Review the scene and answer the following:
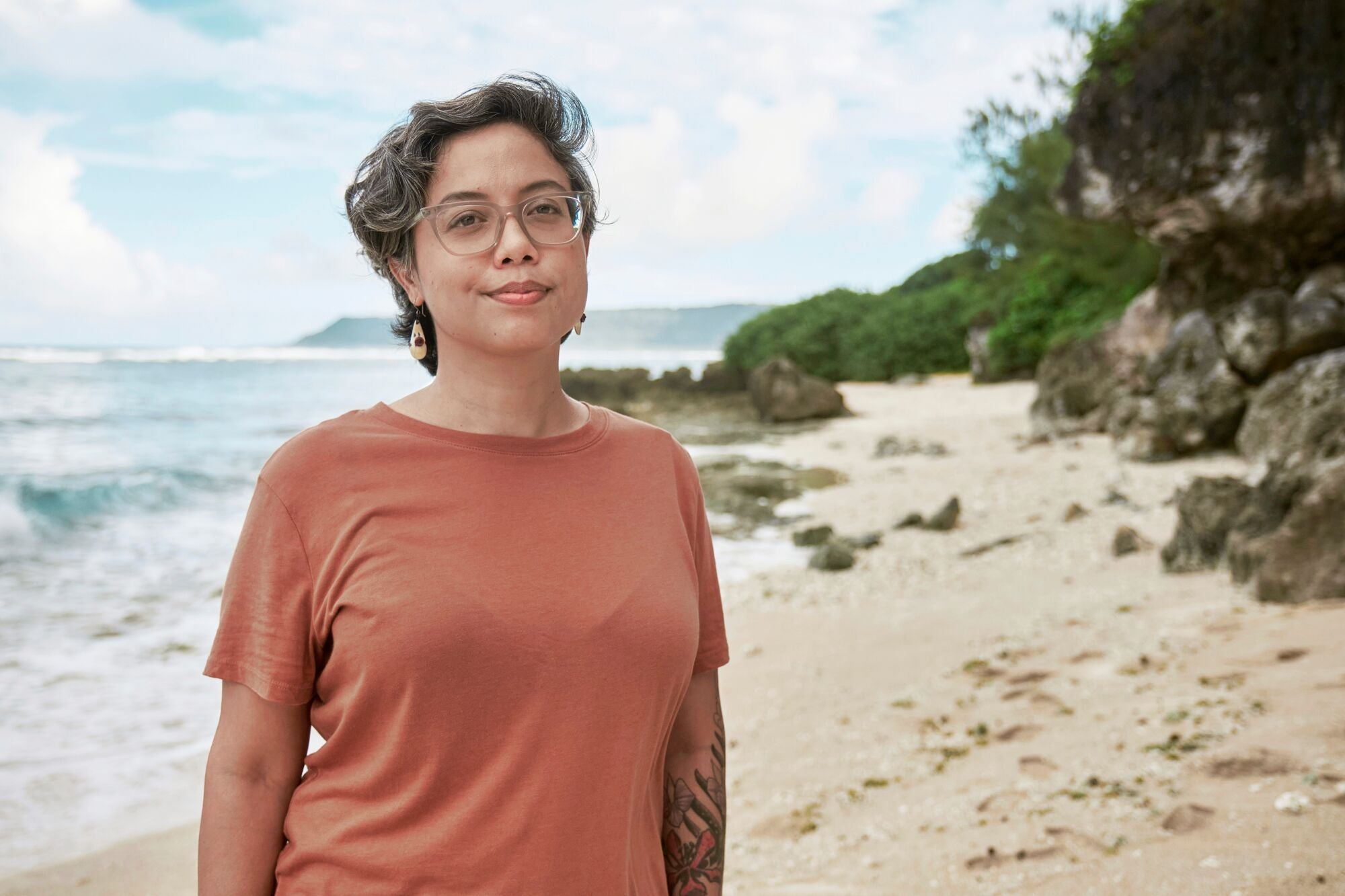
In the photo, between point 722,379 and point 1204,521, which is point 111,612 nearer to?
point 1204,521

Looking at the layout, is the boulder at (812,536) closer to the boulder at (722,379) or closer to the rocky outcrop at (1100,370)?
the rocky outcrop at (1100,370)

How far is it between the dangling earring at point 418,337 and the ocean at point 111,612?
11.7 feet

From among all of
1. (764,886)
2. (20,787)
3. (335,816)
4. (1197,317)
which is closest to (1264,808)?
(764,886)

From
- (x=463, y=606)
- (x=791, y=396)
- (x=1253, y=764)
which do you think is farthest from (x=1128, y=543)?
(x=791, y=396)

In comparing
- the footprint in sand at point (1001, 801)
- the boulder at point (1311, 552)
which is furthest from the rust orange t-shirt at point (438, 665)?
the boulder at point (1311, 552)

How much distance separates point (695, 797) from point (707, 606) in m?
0.35

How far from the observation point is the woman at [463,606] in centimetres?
150

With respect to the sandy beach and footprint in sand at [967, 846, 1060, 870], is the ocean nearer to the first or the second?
the sandy beach

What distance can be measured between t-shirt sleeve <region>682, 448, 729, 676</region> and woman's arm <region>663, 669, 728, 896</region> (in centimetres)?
3

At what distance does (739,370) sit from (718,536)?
71.0 feet

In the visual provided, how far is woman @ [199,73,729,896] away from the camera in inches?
59.2

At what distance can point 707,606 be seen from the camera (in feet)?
6.26

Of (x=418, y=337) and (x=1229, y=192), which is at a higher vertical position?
(x=1229, y=192)

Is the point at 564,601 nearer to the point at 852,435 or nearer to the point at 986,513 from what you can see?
the point at 986,513
